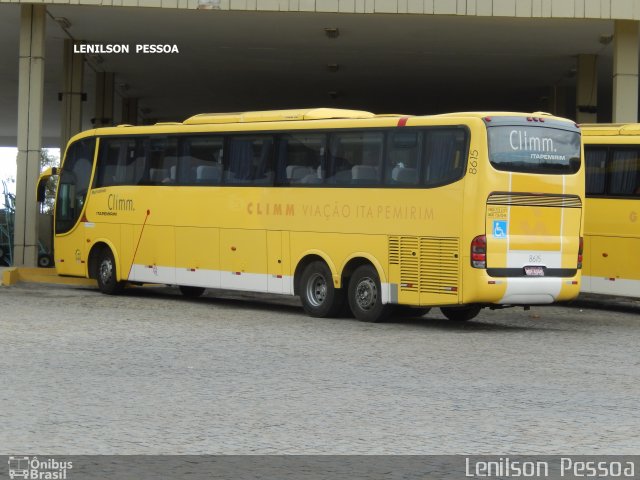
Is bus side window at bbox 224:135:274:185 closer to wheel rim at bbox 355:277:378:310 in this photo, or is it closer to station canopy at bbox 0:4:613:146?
wheel rim at bbox 355:277:378:310

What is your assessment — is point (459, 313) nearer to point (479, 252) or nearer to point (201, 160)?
point (479, 252)

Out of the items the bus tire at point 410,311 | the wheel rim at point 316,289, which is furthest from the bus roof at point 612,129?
the wheel rim at point 316,289

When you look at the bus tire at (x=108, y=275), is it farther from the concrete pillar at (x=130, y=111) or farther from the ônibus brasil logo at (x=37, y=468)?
the concrete pillar at (x=130, y=111)

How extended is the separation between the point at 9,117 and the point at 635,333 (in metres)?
43.7

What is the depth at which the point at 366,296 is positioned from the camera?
61.6 feet

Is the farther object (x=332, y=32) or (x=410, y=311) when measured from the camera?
(x=332, y=32)

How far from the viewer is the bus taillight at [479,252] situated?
681 inches

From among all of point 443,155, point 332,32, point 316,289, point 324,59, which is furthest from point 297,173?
point 324,59

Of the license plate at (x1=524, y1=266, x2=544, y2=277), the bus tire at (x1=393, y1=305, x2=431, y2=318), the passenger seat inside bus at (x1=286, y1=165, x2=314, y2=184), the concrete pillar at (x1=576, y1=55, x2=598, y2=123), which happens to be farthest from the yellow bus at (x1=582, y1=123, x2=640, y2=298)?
the concrete pillar at (x1=576, y1=55, x2=598, y2=123)

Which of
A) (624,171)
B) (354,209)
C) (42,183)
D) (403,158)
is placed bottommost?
(354,209)

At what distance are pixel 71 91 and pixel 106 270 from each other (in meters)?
10.3

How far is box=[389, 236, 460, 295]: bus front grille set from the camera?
1755 centimetres

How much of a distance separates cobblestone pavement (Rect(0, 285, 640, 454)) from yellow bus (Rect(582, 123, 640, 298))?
116 inches

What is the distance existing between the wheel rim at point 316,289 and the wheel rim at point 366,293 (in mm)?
752
